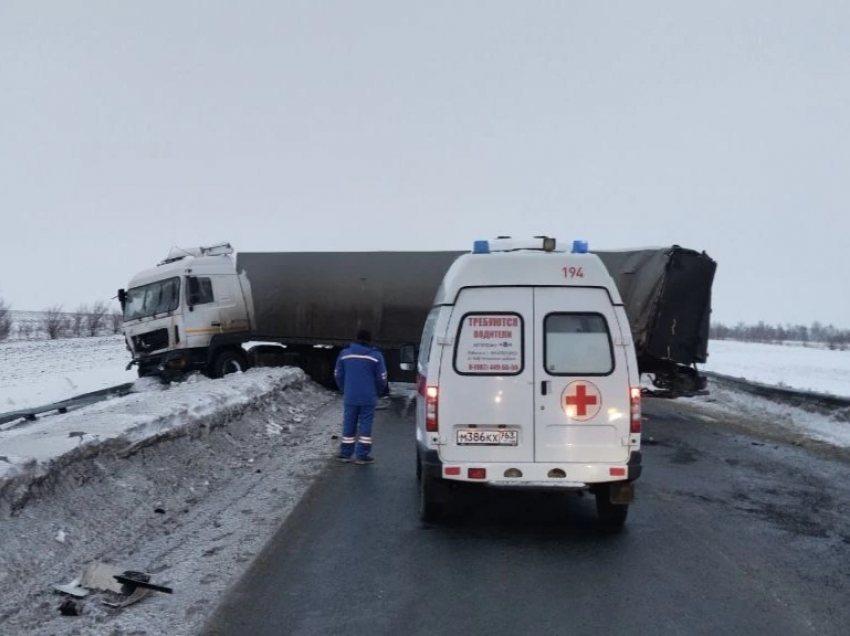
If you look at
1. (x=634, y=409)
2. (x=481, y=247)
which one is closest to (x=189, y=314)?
(x=481, y=247)

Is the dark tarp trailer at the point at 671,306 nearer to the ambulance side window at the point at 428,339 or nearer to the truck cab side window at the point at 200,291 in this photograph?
the ambulance side window at the point at 428,339

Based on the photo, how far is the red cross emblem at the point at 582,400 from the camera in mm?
6453

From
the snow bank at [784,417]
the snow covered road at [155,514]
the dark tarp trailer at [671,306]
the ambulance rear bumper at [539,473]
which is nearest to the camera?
the snow covered road at [155,514]

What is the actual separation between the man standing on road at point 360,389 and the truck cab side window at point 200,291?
32.4 ft

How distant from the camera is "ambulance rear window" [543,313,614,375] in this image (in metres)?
6.52

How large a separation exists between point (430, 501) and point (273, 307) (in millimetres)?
14178

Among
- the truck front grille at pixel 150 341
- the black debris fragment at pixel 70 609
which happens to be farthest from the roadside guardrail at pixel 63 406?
the black debris fragment at pixel 70 609

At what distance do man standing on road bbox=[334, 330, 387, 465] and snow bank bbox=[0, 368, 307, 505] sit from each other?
83.7 inches

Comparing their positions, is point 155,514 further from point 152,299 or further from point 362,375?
point 152,299

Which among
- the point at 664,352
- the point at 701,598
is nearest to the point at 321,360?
the point at 664,352

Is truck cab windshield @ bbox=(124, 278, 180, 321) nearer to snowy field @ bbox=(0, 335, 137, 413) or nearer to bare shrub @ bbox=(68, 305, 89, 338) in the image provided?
snowy field @ bbox=(0, 335, 137, 413)

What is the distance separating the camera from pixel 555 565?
591 cm

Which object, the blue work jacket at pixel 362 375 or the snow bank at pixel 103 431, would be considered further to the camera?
the blue work jacket at pixel 362 375

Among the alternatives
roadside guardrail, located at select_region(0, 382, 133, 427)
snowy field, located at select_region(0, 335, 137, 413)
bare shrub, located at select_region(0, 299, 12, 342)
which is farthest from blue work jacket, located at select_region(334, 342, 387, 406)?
bare shrub, located at select_region(0, 299, 12, 342)
